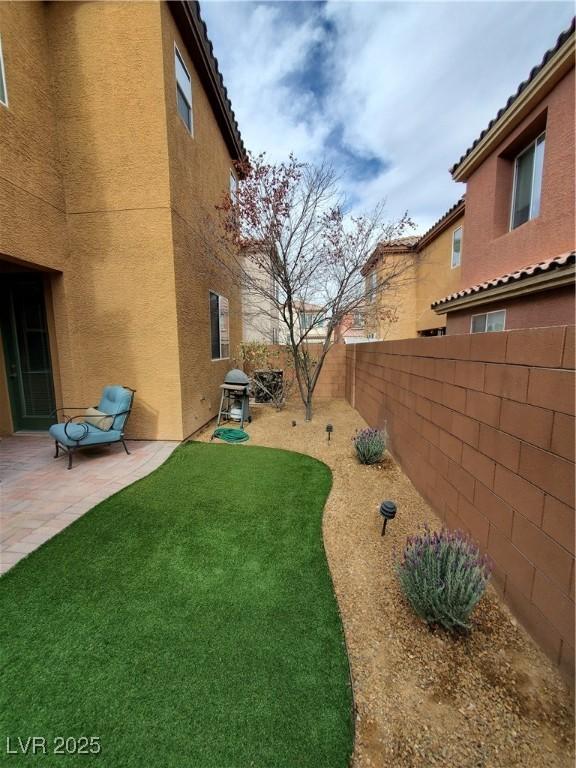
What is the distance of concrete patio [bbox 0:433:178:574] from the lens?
3113 mm

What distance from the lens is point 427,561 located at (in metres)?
2.24

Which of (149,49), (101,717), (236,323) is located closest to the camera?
(101,717)

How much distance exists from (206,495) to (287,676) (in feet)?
7.73

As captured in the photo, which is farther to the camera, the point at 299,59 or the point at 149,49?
the point at 299,59

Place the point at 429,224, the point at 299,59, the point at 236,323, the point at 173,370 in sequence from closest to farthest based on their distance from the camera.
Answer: the point at 173,370
the point at 299,59
the point at 236,323
the point at 429,224

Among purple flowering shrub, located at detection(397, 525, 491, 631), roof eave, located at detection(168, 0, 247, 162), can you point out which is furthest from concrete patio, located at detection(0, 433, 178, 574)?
roof eave, located at detection(168, 0, 247, 162)

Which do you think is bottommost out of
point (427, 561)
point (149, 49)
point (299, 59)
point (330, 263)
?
point (427, 561)

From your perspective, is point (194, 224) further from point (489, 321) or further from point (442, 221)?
point (442, 221)

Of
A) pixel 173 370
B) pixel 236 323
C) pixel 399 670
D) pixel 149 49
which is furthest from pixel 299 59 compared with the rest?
pixel 399 670

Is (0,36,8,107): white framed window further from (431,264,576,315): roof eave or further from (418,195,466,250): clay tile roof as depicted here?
(418,195,466,250): clay tile roof

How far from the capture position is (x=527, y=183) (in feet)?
21.7

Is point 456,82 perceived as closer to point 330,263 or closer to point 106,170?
point 330,263

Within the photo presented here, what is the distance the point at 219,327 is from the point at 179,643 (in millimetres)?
7078

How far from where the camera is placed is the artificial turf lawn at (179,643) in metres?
1.57
